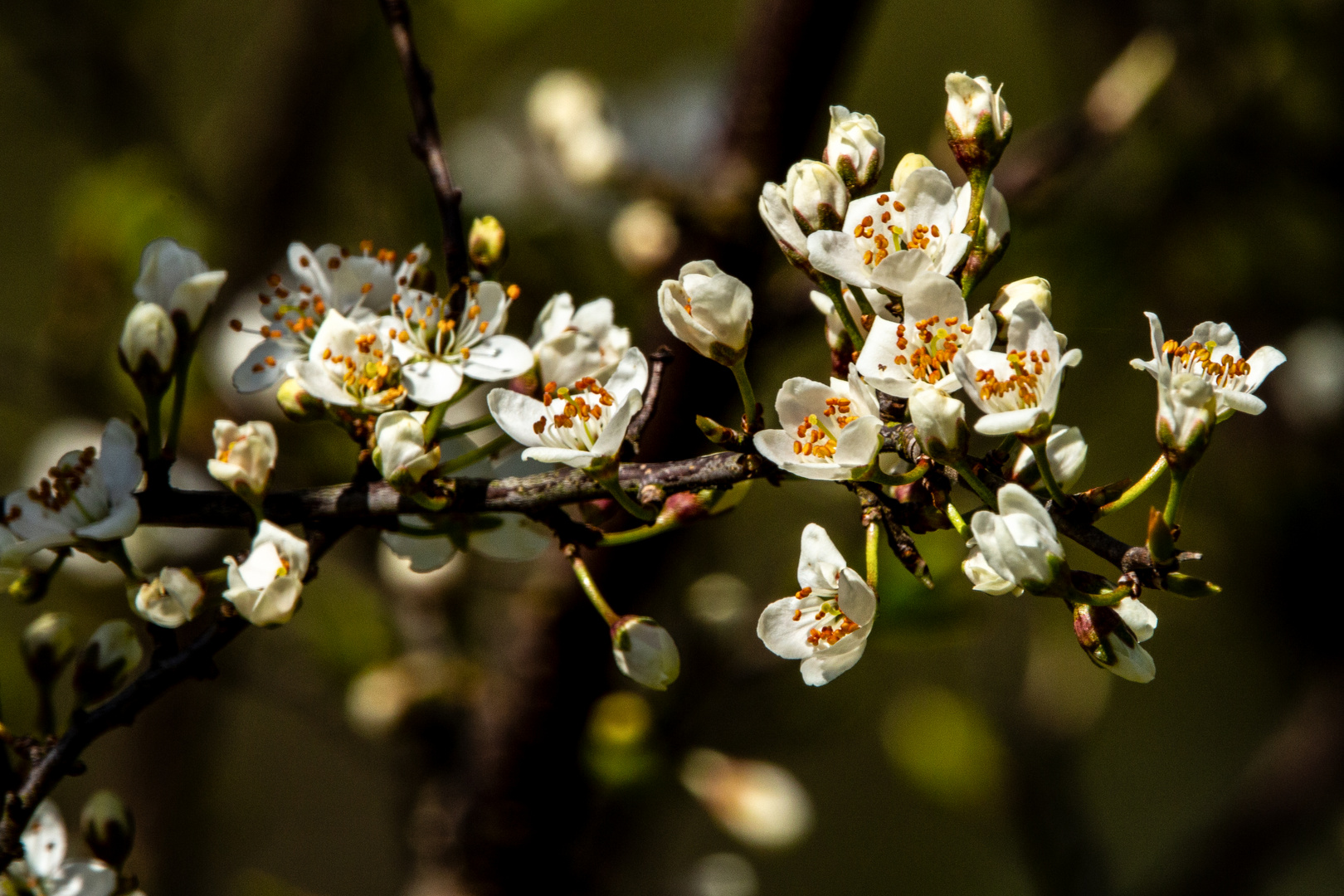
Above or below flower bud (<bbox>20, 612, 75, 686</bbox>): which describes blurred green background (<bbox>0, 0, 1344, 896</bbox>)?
below

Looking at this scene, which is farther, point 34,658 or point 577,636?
point 577,636

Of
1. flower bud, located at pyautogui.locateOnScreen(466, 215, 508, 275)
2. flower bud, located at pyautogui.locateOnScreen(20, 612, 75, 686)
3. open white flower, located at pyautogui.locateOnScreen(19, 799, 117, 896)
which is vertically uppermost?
flower bud, located at pyautogui.locateOnScreen(466, 215, 508, 275)

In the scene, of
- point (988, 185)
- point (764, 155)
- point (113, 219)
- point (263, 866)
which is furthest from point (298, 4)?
point (263, 866)

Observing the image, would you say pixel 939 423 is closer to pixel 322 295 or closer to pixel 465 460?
pixel 465 460

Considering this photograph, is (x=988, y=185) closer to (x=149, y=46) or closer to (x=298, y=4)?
(x=298, y=4)

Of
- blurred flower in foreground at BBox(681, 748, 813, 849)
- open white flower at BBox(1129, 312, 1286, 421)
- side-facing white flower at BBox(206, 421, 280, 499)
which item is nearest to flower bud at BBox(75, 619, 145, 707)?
side-facing white flower at BBox(206, 421, 280, 499)

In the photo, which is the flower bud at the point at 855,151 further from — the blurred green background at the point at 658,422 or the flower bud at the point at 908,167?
the blurred green background at the point at 658,422

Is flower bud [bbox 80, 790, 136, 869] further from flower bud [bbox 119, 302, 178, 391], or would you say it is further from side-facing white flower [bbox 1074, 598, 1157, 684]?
side-facing white flower [bbox 1074, 598, 1157, 684]
